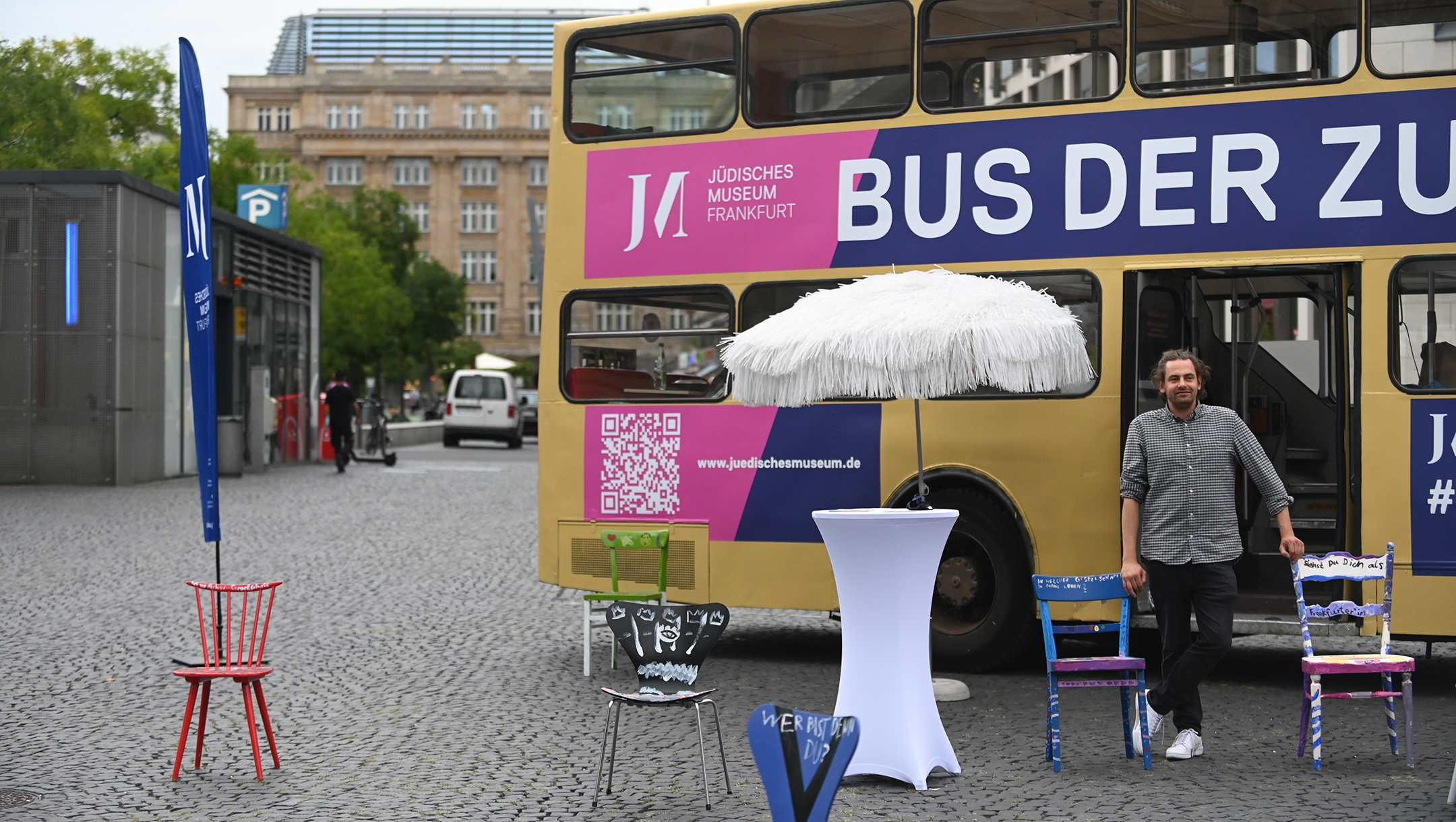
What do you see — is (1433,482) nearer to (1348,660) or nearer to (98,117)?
(1348,660)

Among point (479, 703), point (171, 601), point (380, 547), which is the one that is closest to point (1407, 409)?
point (479, 703)

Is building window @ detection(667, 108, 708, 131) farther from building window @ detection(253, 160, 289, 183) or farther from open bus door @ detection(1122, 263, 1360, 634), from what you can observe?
building window @ detection(253, 160, 289, 183)

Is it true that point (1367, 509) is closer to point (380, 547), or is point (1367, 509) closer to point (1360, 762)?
point (1360, 762)

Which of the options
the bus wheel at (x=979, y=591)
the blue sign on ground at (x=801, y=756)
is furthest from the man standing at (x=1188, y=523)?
the blue sign on ground at (x=801, y=756)

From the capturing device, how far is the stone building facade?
350 ft

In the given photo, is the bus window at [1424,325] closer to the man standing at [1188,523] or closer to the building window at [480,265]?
the man standing at [1188,523]

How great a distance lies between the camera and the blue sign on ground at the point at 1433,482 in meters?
8.36

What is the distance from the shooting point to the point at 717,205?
9898mm

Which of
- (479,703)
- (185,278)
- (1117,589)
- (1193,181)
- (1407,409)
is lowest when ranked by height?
(479,703)

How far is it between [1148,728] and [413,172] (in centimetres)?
10481

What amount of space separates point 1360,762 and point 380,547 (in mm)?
11299

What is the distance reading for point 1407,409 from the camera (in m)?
8.41

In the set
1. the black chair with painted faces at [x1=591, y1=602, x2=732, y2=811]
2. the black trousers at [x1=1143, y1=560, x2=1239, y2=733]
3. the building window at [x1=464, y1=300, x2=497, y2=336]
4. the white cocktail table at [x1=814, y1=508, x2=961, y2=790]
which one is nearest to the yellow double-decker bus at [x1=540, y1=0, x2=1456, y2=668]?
the black trousers at [x1=1143, y1=560, x2=1239, y2=733]

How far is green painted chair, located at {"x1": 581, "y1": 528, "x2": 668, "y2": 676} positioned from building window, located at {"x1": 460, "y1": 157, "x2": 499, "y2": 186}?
10003 centimetres
